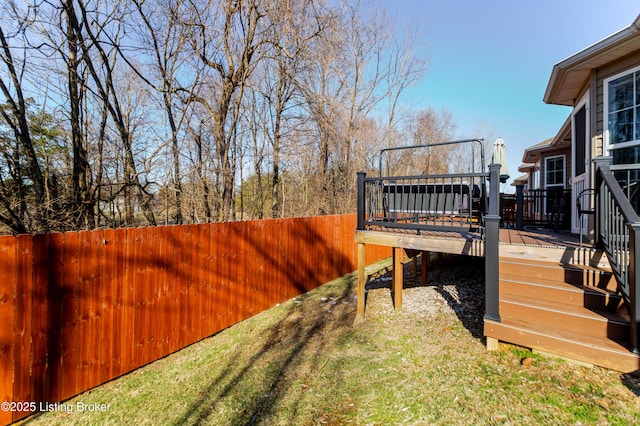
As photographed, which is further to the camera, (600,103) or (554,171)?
(554,171)

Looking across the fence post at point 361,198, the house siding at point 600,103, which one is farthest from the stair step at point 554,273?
the house siding at point 600,103

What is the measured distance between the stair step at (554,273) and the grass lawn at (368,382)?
0.80 m

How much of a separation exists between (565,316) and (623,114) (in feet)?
9.80

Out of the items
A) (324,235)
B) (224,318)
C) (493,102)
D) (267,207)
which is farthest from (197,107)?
(493,102)

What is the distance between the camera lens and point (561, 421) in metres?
2.19

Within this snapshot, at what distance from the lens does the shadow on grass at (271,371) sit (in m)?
2.79

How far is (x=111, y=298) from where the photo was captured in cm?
337

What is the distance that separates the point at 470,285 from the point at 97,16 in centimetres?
847

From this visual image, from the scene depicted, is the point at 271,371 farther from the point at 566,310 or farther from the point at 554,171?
the point at 554,171

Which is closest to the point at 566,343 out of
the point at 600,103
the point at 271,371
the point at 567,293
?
the point at 567,293

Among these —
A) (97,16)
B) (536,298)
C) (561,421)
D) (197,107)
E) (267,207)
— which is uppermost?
(97,16)

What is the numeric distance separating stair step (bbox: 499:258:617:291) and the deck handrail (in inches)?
9.3

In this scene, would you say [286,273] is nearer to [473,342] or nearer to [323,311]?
[323,311]

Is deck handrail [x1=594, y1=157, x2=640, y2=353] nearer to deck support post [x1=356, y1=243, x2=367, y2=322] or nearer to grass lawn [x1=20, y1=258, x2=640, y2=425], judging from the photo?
grass lawn [x1=20, y1=258, x2=640, y2=425]
